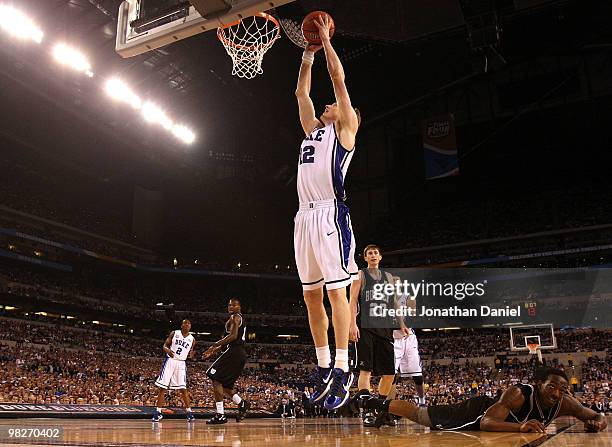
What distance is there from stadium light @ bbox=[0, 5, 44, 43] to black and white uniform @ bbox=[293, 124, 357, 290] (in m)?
19.2

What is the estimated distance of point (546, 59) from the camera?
30656 mm

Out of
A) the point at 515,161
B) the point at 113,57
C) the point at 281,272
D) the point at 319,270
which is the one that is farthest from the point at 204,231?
the point at 319,270

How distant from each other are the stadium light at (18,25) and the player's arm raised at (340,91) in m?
19.0

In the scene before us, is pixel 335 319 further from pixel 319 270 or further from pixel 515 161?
pixel 515 161

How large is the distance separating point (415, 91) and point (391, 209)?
781cm

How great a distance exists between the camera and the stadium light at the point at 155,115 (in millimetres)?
25388

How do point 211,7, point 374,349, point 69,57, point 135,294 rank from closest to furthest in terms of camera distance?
point 211,7 → point 374,349 → point 69,57 → point 135,294

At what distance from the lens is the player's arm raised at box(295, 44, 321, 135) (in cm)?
466

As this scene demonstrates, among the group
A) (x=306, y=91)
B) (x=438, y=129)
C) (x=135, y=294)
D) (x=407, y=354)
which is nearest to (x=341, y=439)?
(x=306, y=91)

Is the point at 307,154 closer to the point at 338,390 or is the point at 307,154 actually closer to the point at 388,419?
the point at 338,390

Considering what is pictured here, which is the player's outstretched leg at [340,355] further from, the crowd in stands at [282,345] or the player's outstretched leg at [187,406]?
the crowd in stands at [282,345]

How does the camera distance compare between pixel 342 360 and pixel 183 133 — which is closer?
pixel 342 360

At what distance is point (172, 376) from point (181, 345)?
761mm

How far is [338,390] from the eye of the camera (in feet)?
13.1
